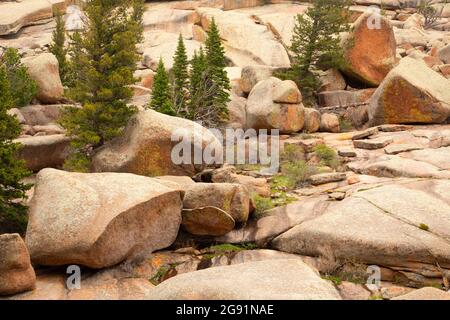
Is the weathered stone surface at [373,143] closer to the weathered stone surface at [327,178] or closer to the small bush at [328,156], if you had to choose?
the small bush at [328,156]

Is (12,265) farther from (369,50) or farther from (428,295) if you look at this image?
(369,50)

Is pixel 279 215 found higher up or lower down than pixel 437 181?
lower down

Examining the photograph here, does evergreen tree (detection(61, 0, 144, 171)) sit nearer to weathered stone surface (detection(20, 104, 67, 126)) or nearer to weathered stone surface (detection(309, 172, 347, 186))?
weathered stone surface (detection(20, 104, 67, 126))

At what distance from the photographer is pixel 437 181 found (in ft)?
42.6

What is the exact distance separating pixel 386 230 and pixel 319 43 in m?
22.3

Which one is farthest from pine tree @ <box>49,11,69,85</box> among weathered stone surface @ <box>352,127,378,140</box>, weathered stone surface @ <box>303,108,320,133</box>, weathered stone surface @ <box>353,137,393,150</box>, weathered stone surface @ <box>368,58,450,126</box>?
weathered stone surface @ <box>368,58,450,126</box>

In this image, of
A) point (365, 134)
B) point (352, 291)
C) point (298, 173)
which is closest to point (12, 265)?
point (352, 291)

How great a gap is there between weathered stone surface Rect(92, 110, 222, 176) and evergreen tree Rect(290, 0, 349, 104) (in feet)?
49.6

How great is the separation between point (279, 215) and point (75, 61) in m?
12.8

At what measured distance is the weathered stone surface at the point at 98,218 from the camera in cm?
1059

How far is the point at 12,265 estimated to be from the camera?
9734mm

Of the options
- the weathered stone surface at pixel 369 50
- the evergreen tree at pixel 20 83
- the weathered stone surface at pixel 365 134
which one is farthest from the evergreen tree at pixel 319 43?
the evergreen tree at pixel 20 83
